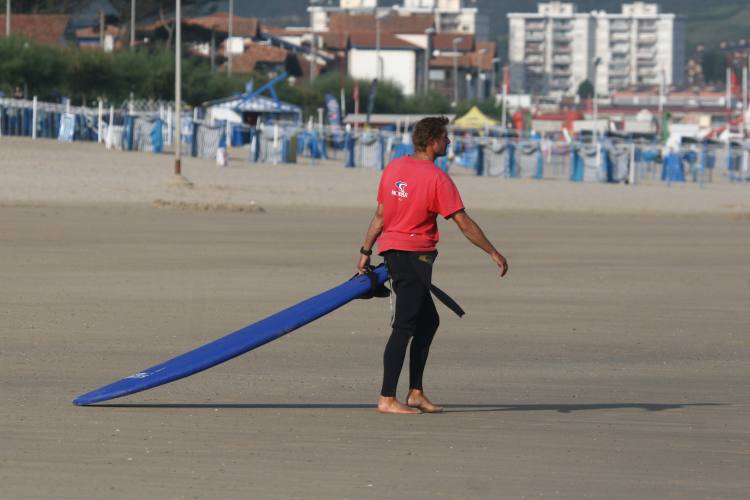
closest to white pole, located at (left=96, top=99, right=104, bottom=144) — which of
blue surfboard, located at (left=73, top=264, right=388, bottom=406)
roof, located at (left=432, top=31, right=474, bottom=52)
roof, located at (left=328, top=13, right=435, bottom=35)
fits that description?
blue surfboard, located at (left=73, top=264, right=388, bottom=406)

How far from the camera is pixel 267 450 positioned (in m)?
6.92

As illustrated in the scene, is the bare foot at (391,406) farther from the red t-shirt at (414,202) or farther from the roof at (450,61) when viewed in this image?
the roof at (450,61)

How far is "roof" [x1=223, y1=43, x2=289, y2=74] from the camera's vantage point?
109812mm

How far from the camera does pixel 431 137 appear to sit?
790 centimetres

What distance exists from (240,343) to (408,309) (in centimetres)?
83

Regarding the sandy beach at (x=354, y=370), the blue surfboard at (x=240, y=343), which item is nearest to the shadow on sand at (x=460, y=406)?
the sandy beach at (x=354, y=370)

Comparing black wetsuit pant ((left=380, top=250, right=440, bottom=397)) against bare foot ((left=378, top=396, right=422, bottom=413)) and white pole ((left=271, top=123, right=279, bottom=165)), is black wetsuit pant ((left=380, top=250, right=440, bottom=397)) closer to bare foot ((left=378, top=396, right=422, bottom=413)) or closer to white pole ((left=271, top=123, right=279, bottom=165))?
bare foot ((left=378, top=396, right=422, bottom=413))

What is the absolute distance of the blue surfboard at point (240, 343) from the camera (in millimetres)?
7855

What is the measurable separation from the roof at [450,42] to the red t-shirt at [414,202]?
15648 cm

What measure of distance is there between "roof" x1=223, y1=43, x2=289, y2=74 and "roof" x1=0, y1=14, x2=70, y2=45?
22494 millimetres

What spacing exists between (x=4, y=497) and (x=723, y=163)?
201 ft

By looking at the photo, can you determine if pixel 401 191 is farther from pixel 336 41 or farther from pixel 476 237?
pixel 336 41

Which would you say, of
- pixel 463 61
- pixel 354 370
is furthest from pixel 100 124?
pixel 463 61

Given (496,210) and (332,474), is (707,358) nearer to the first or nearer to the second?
(332,474)
